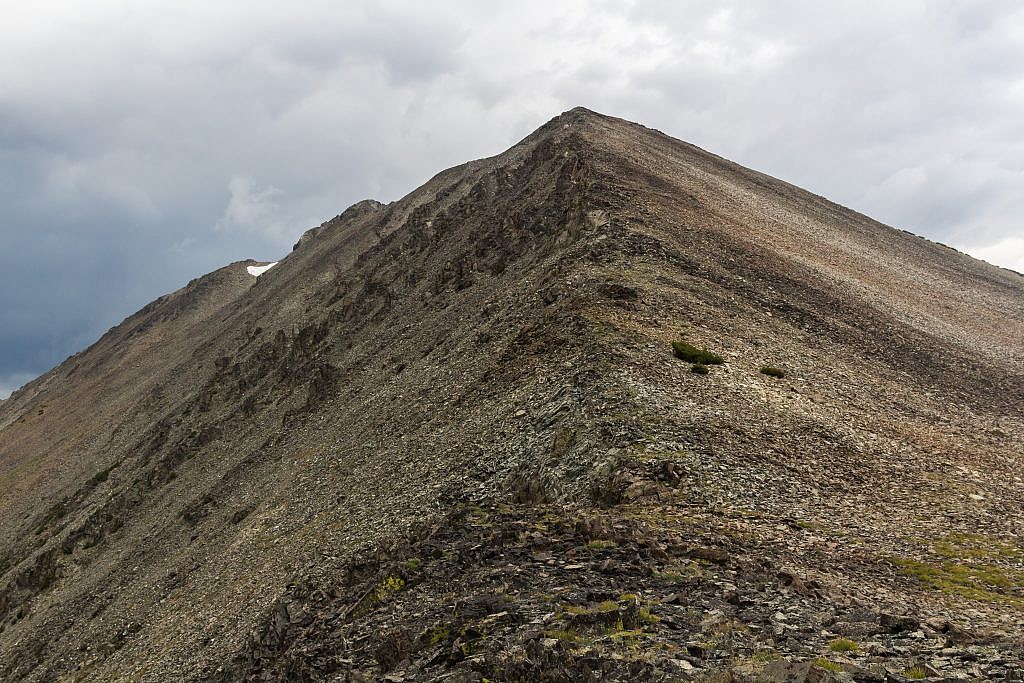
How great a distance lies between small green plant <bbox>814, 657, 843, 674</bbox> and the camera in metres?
14.1

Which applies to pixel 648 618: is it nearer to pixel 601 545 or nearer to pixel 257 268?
pixel 601 545

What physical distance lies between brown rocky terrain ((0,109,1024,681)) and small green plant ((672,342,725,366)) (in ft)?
3.39

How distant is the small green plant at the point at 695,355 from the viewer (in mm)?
37594

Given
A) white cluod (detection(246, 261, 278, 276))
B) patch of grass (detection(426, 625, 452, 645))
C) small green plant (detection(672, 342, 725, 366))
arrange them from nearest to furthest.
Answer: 1. patch of grass (detection(426, 625, 452, 645))
2. small green plant (detection(672, 342, 725, 366))
3. white cluod (detection(246, 261, 278, 276))

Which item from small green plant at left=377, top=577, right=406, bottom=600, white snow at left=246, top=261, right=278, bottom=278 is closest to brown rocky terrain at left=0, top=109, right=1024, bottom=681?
small green plant at left=377, top=577, right=406, bottom=600

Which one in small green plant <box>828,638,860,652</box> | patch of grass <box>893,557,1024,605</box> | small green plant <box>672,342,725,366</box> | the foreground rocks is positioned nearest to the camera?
the foreground rocks

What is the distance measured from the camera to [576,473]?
28969 millimetres

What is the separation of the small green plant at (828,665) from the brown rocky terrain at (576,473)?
80 millimetres

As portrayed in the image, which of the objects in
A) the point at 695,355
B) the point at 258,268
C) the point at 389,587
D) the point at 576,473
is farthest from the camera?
the point at 258,268

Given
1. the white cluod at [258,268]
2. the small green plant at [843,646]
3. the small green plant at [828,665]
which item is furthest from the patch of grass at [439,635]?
the white cluod at [258,268]

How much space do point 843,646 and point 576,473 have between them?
14237 millimetres

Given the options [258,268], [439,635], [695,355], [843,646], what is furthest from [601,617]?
[258,268]

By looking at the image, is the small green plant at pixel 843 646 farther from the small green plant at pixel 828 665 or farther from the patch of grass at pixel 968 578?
Answer: the patch of grass at pixel 968 578

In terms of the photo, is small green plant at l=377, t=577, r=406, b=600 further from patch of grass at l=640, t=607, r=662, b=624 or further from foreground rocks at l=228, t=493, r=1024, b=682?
patch of grass at l=640, t=607, r=662, b=624
